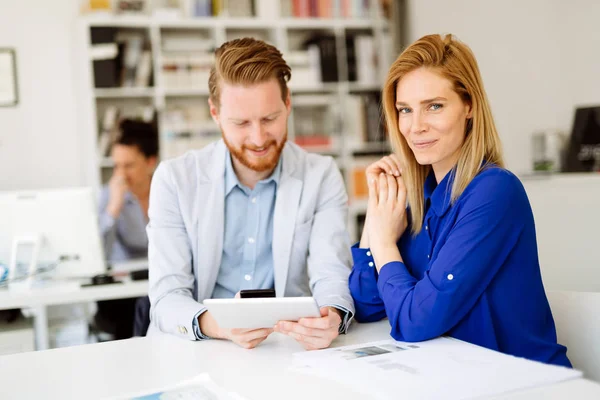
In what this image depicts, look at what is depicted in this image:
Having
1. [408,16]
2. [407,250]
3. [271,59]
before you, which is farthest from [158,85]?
[407,250]

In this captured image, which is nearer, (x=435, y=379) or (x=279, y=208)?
(x=435, y=379)

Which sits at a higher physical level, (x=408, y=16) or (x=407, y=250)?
(x=408, y=16)

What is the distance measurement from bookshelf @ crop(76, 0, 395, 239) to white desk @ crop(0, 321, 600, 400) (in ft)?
10.6

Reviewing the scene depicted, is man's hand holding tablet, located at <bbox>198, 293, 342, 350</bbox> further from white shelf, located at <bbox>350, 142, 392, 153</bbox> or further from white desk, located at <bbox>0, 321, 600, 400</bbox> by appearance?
white shelf, located at <bbox>350, 142, 392, 153</bbox>

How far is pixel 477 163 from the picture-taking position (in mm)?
1443

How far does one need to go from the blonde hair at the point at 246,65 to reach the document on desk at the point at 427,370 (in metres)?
0.90

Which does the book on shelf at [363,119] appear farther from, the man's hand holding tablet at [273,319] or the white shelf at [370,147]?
the man's hand holding tablet at [273,319]

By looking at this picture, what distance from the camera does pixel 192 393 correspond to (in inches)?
41.7

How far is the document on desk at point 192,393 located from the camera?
40.9 inches

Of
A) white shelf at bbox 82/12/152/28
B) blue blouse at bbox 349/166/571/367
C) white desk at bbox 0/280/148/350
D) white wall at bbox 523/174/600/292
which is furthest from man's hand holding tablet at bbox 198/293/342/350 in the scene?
Result: white shelf at bbox 82/12/152/28

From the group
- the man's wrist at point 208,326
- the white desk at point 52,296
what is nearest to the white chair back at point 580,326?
the man's wrist at point 208,326

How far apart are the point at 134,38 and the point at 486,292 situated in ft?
12.6

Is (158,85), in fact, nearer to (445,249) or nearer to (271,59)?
(271,59)

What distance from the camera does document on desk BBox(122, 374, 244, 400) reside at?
40.9 inches
